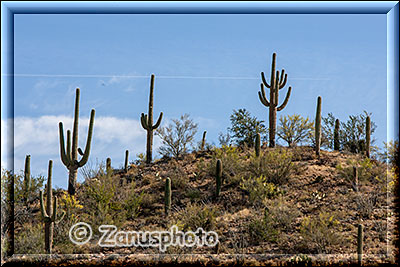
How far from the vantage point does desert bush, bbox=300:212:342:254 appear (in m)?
12.1

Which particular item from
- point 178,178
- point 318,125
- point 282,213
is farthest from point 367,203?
point 178,178

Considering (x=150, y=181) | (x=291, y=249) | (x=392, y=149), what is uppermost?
(x=392, y=149)

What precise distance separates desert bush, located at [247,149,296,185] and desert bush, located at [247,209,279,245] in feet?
8.90

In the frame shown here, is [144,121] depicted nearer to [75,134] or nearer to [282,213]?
[75,134]

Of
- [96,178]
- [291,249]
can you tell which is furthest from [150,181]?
[291,249]

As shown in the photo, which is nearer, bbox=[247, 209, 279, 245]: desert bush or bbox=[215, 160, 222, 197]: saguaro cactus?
bbox=[247, 209, 279, 245]: desert bush

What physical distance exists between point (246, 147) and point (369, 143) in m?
4.29

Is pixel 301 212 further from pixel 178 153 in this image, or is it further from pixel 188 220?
pixel 178 153

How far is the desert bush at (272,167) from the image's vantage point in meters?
15.7

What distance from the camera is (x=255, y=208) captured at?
14.2 m

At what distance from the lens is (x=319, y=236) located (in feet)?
39.8

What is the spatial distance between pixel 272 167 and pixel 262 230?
355 centimetres

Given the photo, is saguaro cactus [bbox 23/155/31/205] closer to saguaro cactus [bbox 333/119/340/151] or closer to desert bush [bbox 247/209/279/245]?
desert bush [bbox 247/209/279/245]

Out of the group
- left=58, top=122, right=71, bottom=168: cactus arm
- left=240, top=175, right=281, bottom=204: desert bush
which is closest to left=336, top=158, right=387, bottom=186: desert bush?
left=240, top=175, right=281, bottom=204: desert bush
